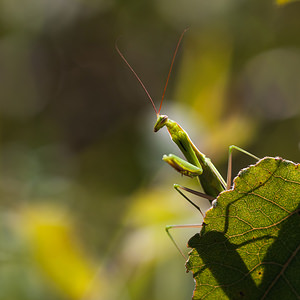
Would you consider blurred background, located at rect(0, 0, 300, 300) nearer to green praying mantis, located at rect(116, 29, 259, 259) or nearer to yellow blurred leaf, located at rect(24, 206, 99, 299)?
yellow blurred leaf, located at rect(24, 206, 99, 299)

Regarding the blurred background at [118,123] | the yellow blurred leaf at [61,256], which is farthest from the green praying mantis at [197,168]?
the yellow blurred leaf at [61,256]

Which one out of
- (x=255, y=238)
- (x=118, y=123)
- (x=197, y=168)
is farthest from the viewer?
(x=118, y=123)

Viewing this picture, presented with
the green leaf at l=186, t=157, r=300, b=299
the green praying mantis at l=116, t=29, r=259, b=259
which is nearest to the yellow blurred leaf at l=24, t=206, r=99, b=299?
the green praying mantis at l=116, t=29, r=259, b=259

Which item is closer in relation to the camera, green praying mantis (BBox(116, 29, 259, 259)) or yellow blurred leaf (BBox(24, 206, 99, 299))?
green praying mantis (BBox(116, 29, 259, 259))

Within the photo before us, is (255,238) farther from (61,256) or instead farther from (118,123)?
(118,123)

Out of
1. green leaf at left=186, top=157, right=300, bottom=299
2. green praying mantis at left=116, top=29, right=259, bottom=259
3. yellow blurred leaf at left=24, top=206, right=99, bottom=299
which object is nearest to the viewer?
green leaf at left=186, top=157, right=300, bottom=299

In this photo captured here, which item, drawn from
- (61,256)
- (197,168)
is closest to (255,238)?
(197,168)

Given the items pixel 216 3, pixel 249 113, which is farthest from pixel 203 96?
pixel 216 3
